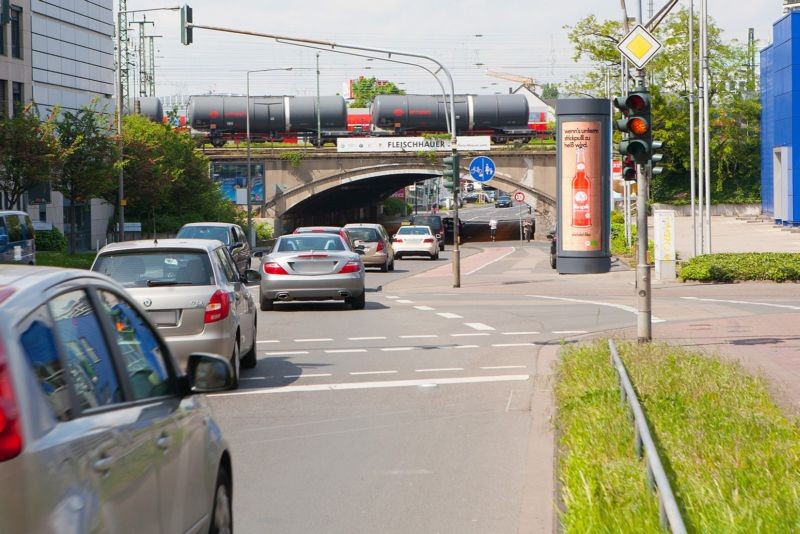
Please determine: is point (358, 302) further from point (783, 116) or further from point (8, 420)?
point (783, 116)

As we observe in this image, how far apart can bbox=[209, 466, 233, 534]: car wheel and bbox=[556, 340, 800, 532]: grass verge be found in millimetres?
1655

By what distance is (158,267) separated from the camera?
40.9 feet

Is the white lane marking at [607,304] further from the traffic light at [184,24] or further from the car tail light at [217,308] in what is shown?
the car tail light at [217,308]

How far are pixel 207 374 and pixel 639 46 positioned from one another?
12199mm

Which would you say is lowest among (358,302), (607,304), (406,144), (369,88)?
(607,304)

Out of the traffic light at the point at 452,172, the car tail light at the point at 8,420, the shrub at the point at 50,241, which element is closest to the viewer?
the car tail light at the point at 8,420

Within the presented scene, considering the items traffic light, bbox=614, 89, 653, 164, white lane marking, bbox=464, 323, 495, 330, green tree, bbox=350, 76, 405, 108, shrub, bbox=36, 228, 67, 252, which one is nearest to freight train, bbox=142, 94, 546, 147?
Answer: shrub, bbox=36, 228, 67, 252

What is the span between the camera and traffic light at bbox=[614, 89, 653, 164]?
1572 centimetres

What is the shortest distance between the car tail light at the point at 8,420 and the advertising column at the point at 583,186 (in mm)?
Answer: 33697

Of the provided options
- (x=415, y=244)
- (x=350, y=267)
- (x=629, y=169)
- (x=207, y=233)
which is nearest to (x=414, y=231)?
(x=415, y=244)

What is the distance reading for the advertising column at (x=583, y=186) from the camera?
120 ft

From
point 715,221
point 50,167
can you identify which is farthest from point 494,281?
point 715,221

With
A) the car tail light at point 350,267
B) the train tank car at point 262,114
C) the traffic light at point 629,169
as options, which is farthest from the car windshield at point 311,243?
the train tank car at point 262,114

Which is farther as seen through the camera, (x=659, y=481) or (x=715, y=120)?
(x=715, y=120)
